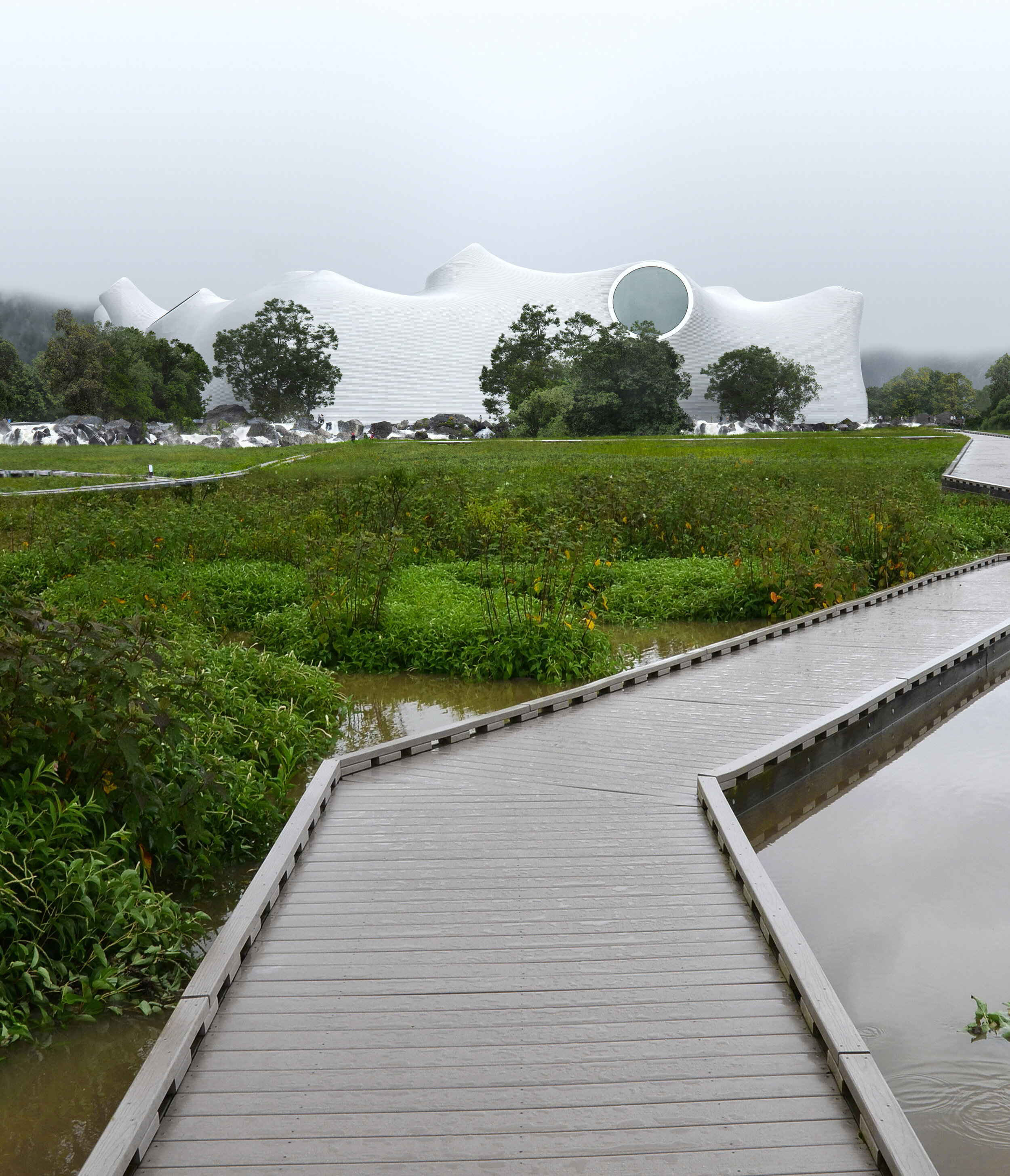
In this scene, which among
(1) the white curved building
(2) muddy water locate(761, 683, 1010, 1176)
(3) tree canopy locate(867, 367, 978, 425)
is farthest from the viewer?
(3) tree canopy locate(867, 367, 978, 425)

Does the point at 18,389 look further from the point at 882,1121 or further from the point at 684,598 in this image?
the point at 882,1121

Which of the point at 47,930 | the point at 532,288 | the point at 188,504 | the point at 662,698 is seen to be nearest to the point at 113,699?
the point at 47,930

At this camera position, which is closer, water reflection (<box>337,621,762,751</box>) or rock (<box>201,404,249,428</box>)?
water reflection (<box>337,621,762,751</box>)

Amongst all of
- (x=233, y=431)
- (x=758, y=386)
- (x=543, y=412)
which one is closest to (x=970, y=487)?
(x=543, y=412)

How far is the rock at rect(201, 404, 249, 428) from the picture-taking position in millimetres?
55812

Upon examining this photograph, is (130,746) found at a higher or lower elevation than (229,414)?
lower

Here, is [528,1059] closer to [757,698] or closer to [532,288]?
[757,698]

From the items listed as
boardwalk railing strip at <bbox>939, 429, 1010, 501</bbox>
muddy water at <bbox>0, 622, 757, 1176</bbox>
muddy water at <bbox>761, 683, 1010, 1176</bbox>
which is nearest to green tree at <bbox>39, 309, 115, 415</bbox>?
boardwalk railing strip at <bbox>939, 429, 1010, 501</bbox>

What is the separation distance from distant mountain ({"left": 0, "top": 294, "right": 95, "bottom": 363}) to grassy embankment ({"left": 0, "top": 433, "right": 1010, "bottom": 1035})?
45.1ft

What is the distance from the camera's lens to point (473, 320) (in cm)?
7531

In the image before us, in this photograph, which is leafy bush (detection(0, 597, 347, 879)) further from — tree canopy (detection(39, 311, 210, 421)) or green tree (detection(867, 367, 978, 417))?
green tree (detection(867, 367, 978, 417))

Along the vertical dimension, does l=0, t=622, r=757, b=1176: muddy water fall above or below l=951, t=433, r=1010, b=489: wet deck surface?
below

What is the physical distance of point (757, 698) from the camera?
19.9ft

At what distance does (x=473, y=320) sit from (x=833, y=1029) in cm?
7609
